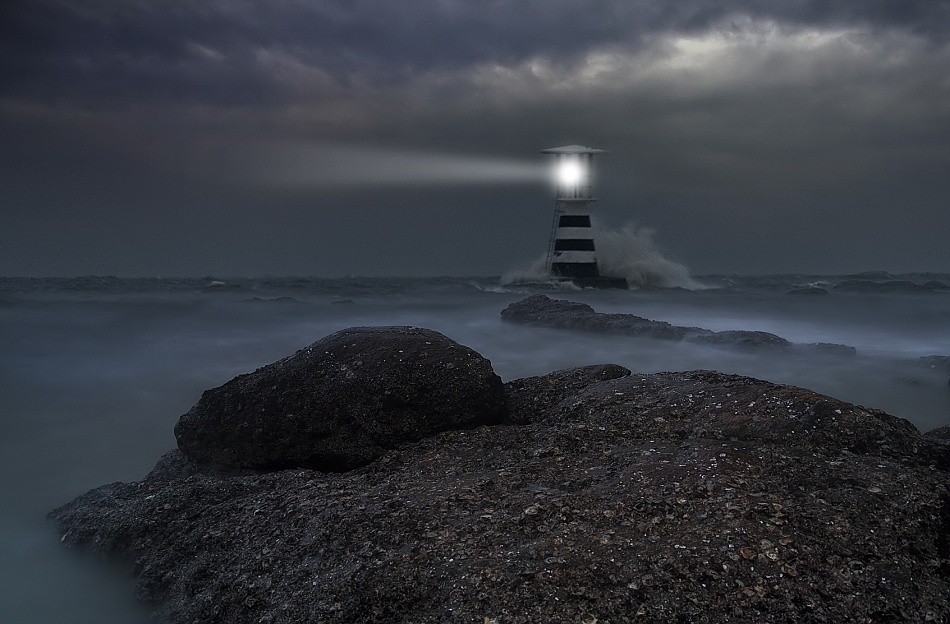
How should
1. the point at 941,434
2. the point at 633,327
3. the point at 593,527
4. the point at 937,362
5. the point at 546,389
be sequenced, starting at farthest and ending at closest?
the point at 633,327, the point at 937,362, the point at 546,389, the point at 941,434, the point at 593,527

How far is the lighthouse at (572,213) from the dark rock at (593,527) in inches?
920

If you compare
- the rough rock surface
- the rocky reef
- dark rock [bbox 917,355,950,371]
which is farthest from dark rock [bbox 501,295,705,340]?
the rocky reef

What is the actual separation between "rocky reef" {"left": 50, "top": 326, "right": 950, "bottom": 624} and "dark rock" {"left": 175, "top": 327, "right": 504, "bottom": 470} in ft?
0.05

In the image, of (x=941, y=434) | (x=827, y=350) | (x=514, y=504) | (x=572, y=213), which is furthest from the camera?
(x=572, y=213)

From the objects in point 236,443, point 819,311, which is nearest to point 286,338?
point 236,443

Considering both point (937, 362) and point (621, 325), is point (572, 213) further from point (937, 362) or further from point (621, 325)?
point (937, 362)

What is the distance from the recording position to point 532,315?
644 inches

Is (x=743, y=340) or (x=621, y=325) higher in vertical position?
(x=621, y=325)

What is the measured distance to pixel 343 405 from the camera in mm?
4145

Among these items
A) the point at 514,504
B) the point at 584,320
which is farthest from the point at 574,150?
the point at 514,504

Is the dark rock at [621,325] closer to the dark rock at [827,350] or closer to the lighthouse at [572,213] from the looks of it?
the dark rock at [827,350]

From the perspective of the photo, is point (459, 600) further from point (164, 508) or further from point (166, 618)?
point (164, 508)

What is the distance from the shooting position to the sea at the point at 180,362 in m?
4.10

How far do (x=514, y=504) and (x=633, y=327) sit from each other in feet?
38.1
